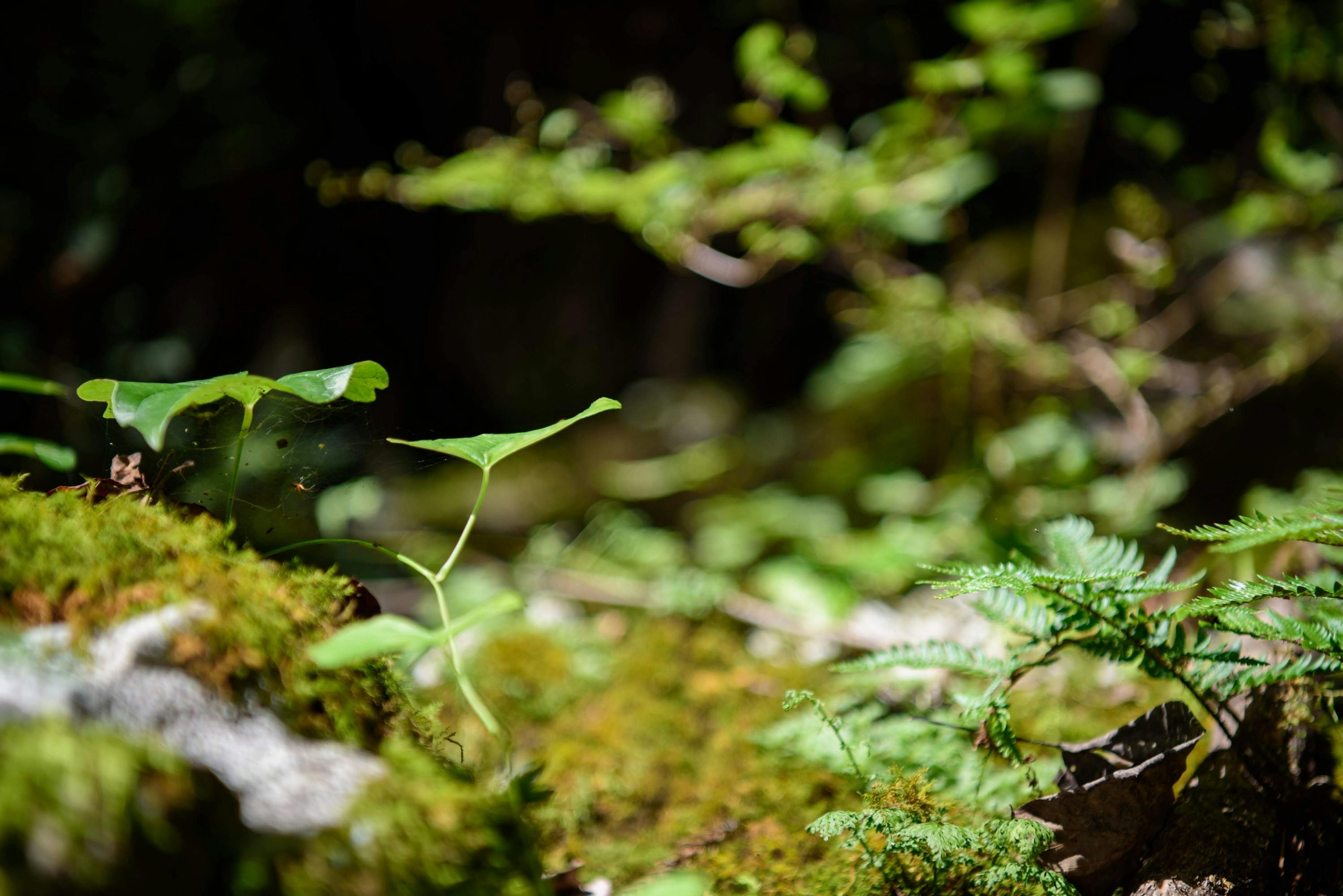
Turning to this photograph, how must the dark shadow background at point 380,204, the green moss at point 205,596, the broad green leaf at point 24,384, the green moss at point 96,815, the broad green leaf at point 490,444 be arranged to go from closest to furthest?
1. the green moss at point 96,815
2. the green moss at point 205,596
3. the broad green leaf at point 490,444
4. the broad green leaf at point 24,384
5. the dark shadow background at point 380,204

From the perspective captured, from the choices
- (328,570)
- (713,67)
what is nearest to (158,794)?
(328,570)

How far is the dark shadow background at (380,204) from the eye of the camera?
11.4ft

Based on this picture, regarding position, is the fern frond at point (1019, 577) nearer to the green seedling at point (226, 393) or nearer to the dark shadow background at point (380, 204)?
the green seedling at point (226, 393)

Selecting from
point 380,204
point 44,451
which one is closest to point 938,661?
point 44,451

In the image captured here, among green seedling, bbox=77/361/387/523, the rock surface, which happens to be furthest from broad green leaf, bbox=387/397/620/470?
the rock surface

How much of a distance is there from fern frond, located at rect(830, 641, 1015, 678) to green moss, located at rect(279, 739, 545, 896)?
51 centimetres

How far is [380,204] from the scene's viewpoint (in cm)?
423

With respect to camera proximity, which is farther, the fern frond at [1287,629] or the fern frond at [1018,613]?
the fern frond at [1018,613]

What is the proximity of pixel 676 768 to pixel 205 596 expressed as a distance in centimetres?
106

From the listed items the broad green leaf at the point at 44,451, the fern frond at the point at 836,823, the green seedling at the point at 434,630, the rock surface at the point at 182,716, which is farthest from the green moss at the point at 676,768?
the broad green leaf at the point at 44,451

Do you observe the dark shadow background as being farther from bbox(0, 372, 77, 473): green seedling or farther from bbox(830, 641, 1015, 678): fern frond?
bbox(830, 641, 1015, 678): fern frond

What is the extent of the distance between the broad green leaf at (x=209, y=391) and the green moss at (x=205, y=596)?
0.41ft

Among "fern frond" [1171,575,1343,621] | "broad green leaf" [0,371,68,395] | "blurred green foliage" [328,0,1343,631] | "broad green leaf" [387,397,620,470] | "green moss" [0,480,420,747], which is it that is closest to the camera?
"green moss" [0,480,420,747]

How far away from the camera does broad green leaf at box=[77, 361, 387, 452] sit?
87cm
